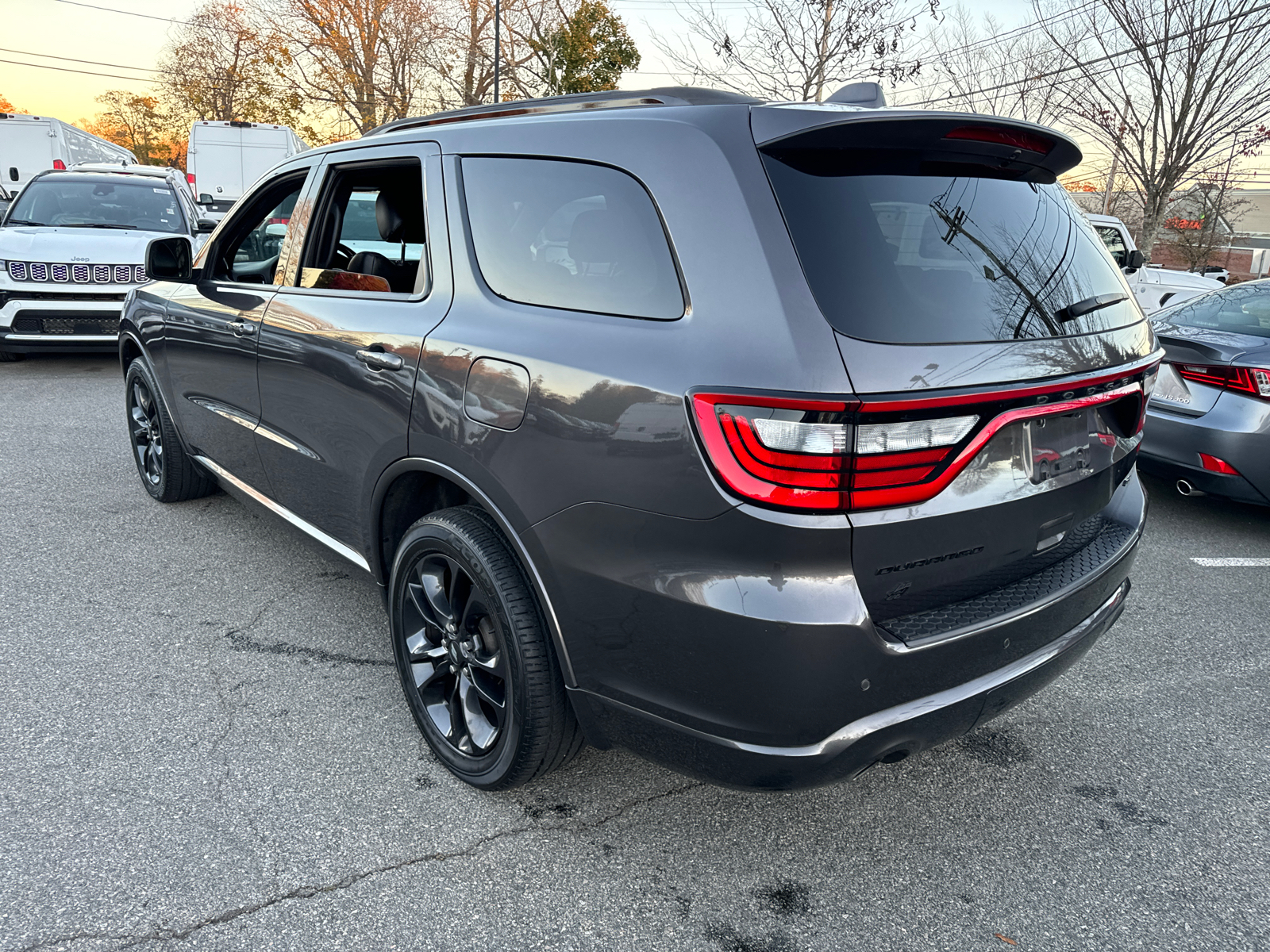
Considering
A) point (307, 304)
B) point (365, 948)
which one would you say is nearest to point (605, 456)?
point (365, 948)

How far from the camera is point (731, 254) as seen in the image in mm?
1819

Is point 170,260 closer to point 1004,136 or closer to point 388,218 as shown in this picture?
point 388,218

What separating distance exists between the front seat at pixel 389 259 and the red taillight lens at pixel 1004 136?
151 centimetres

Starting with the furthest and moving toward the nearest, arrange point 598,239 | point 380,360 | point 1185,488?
point 1185,488
point 380,360
point 598,239

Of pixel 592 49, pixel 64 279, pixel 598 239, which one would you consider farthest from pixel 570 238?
pixel 592 49

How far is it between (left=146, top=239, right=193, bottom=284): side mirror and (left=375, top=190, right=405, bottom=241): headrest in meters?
1.27

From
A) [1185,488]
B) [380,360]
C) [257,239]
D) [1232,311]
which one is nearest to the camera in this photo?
[380,360]

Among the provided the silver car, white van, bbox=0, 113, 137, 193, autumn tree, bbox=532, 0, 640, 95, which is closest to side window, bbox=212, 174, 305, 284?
the silver car

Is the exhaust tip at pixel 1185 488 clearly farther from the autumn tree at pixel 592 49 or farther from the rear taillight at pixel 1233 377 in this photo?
the autumn tree at pixel 592 49

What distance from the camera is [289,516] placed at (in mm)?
3400

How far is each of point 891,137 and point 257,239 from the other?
9.80ft

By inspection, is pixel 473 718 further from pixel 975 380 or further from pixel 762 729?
pixel 975 380

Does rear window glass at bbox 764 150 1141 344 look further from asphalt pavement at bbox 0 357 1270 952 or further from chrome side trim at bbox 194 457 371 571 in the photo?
chrome side trim at bbox 194 457 371 571

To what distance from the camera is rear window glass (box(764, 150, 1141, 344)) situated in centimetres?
180
